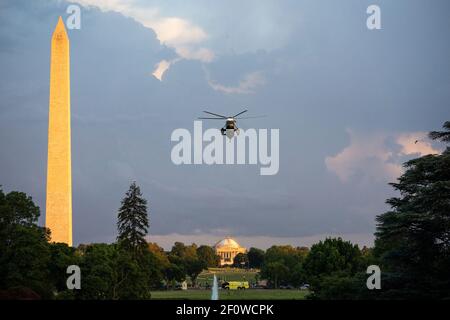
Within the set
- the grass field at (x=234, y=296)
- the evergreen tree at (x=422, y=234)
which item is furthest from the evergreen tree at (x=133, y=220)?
the evergreen tree at (x=422, y=234)

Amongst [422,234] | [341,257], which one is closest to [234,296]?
[341,257]

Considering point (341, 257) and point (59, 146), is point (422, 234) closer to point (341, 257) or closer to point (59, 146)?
point (341, 257)

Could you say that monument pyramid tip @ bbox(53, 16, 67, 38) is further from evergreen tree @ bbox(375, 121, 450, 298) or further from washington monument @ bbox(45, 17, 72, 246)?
evergreen tree @ bbox(375, 121, 450, 298)

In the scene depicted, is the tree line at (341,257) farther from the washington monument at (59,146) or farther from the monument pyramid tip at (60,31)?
the monument pyramid tip at (60,31)

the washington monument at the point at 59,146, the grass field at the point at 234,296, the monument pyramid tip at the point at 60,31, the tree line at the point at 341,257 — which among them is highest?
the monument pyramid tip at the point at 60,31

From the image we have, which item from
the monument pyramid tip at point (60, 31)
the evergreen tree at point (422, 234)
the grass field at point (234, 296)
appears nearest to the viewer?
the evergreen tree at point (422, 234)

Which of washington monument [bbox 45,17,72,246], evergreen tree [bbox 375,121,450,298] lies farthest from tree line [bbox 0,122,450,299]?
washington monument [bbox 45,17,72,246]
